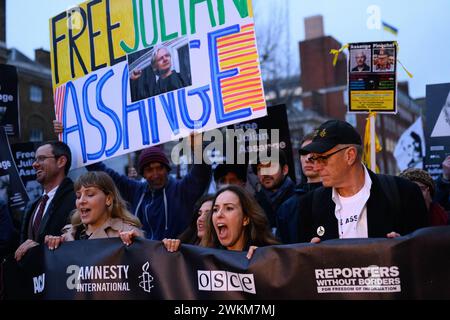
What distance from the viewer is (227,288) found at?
10.4 feet

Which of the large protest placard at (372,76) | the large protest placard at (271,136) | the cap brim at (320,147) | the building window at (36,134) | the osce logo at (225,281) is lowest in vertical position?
the osce logo at (225,281)

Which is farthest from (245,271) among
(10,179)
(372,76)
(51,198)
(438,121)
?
(438,121)

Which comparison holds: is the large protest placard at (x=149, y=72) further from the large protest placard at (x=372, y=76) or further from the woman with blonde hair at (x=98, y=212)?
the large protest placard at (x=372, y=76)

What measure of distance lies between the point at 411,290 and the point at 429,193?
6.97 feet

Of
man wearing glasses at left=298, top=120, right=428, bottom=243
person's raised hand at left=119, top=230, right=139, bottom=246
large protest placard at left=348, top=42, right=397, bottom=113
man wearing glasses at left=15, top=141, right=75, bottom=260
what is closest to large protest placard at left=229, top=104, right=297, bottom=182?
large protest placard at left=348, top=42, right=397, bottom=113

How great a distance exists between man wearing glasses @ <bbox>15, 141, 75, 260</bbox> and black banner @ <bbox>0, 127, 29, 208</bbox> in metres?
0.89

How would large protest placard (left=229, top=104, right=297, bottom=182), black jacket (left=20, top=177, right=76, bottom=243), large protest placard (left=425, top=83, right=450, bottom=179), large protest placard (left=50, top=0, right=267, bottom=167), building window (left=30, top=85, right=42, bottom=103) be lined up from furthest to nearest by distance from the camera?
1. building window (left=30, top=85, right=42, bottom=103)
2. large protest placard (left=425, top=83, right=450, bottom=179)
3. large protest placard (left=229, top=104, right=297, bottom=182)
4. black jacket (left=20, top=177, right=76, bottom=243)
5. large protest placard (left=50, top=0, right=267, bottom=167)

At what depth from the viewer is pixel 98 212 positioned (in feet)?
13.2

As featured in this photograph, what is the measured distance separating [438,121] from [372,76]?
6.65ft

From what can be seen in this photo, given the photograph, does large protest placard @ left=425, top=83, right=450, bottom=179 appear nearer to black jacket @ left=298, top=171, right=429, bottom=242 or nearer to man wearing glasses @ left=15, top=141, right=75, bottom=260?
black jacket @ left=298, top=171, right=429, bottom=242

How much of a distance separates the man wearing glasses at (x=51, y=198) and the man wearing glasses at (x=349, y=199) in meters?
2.13

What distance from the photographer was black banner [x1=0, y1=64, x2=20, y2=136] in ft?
19.2

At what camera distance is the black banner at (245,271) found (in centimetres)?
291

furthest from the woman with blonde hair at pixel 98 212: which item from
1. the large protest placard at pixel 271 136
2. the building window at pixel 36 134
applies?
the building window at pixel 36 134
